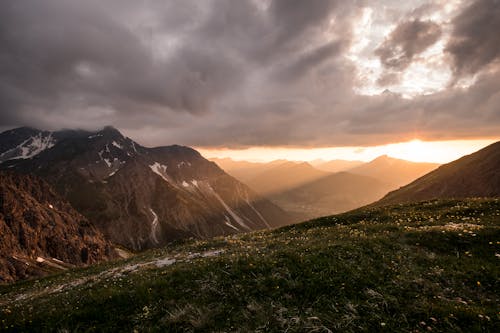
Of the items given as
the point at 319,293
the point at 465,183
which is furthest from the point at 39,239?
the point at 465,183

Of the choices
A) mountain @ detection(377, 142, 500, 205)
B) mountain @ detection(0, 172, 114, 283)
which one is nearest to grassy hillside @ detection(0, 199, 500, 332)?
mountain @ detection(377, 142, 500, 205)

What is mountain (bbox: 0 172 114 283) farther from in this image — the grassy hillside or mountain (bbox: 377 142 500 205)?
mountain (bbox: 377 142 500 205)

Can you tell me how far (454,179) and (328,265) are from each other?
15202 cm

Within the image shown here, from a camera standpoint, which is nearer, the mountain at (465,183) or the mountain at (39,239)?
the mountain at (465,183)

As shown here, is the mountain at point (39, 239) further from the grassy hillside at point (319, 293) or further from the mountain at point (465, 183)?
the mountain at point (465, 183)

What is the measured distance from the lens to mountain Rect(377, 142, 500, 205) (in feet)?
370

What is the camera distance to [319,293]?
11.3 m

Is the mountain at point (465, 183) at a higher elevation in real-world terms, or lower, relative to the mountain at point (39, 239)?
higher

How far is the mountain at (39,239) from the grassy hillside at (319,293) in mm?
123352

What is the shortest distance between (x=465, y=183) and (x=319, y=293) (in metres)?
Result: 150

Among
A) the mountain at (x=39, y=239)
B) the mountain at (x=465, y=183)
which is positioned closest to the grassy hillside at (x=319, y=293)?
the mountain at (x=465, y=183)

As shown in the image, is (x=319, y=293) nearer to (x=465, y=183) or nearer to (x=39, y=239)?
(x=465, y=183)

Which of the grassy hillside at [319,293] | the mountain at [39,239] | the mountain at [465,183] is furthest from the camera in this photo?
the mountain at [39,239]

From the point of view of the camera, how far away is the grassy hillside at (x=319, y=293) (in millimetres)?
9398
